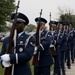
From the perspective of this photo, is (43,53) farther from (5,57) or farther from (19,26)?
(5,57)

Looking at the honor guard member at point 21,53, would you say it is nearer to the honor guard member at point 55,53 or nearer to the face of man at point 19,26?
the face of man at point 19,26

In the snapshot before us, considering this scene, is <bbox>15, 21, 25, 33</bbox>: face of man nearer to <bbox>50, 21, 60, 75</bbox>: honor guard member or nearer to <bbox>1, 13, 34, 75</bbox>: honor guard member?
<bbox>1, 13, 34, 75</bbox>: honor guard member

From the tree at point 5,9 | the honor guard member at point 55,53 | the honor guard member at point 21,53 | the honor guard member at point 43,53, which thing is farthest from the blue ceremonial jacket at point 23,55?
the tree at point 5,9

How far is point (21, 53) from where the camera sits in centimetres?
547

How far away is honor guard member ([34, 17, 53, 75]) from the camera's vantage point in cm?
792

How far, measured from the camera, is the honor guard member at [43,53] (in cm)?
792

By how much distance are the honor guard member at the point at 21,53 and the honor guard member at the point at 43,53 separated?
7.19ft

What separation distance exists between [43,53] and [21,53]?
2.74 meters

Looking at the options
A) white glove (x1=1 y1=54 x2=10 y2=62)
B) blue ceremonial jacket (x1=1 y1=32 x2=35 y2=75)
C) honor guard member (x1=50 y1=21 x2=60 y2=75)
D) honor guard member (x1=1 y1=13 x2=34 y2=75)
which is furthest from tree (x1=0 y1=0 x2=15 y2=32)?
white glove (x1=1 y1=54 x2=10 y2=62)

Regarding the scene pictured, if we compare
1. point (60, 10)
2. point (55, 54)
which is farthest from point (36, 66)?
point (60, 10)

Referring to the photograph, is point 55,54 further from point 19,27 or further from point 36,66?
point 19,27

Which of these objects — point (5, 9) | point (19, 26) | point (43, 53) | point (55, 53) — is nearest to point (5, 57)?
point (19, 26)

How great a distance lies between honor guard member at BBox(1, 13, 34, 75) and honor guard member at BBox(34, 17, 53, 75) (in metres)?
2.19

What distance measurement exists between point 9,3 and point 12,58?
5290cm
